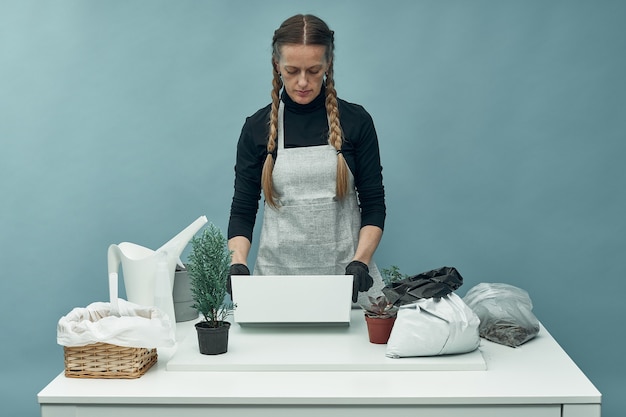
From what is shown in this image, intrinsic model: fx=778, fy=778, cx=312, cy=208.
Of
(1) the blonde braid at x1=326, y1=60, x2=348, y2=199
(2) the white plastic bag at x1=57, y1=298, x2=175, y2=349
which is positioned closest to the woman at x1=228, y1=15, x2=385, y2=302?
(1) the blonde braid at x1=326, y1=60, x2=348, y2=199

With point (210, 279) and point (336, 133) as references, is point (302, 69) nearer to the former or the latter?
point (336, 133)

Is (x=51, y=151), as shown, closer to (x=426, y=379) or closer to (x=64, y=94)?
(x=64, y=94)

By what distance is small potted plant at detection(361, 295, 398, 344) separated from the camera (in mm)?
2033

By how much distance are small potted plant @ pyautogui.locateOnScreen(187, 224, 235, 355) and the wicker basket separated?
0.58 feet

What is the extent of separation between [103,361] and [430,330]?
0.80 metres

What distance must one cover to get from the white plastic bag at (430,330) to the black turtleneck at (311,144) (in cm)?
62

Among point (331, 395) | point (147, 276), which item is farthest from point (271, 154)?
point (331, 395)

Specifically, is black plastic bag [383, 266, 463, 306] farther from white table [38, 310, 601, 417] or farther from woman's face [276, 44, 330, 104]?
woman's face [276, 44, 330, 104]

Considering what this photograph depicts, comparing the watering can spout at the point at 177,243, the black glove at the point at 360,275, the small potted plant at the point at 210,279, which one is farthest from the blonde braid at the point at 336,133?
the small potted plant at the point at 210,279

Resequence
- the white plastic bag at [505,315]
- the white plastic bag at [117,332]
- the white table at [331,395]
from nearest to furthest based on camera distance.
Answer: the white table at [331,395] < the white plastic bag at [117,332] < the white plastic bag at [505,315]

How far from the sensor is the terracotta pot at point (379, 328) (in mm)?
2031

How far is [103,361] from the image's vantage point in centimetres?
187

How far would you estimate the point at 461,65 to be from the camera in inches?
130

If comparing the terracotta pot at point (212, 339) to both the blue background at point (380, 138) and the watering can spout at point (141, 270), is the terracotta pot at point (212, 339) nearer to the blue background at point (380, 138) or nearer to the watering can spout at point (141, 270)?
the watering can spout at point (141, 270)
